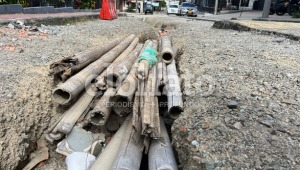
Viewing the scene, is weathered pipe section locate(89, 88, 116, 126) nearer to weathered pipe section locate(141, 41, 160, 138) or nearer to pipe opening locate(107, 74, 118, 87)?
pipe opening locate(107, 74, 118, 87)

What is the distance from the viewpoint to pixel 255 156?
2.41 meters

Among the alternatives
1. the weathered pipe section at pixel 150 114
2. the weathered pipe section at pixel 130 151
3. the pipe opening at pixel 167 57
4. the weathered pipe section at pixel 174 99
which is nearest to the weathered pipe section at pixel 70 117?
the weathered pipe section at pixel 130 151

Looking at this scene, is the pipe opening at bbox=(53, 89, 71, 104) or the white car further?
the white car

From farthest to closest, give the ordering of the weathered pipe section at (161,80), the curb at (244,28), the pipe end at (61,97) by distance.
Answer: the curb at (244,28), the weathered pipe section at (161,80), the pipe end at (61,97)

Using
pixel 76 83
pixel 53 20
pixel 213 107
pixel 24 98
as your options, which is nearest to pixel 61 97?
pixel 76 83

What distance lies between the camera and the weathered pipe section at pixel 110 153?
9.57 ft

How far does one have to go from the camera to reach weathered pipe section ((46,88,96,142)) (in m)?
3.52

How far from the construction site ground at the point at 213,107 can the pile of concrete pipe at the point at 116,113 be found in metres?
0.23

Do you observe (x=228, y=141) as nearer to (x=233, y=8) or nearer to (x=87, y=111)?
(x=87, y=111)

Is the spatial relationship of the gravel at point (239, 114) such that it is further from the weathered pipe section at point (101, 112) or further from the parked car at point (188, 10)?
the parked car at point (188, 10)

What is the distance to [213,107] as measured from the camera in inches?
129

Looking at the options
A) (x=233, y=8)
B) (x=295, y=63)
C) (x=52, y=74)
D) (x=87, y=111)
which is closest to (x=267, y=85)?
(x=295, y=63)

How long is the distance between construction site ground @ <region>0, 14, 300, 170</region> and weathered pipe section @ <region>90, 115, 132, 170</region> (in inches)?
26.2

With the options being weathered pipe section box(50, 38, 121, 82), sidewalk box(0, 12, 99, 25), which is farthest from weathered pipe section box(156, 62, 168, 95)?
sidewalk box(0, 12, 99, 25)
